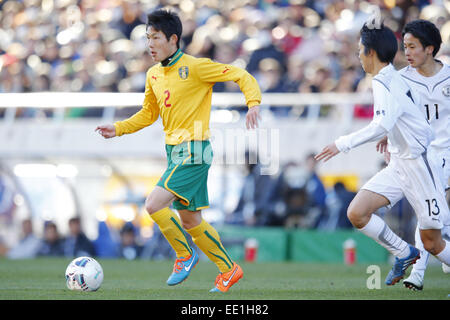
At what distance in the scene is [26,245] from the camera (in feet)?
50.0

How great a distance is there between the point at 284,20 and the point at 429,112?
10.2 m

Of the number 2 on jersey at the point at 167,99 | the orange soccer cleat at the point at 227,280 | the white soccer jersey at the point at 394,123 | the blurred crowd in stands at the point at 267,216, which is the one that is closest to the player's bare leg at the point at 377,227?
the white soccer jersey at the point at 394,123

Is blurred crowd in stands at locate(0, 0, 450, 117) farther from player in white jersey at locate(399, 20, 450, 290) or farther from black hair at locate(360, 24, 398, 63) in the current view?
black hair at locate(360, 24, 398, 63)

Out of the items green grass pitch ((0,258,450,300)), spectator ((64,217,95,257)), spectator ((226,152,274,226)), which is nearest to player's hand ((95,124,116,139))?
green grass pitch ((0,258,450,300))

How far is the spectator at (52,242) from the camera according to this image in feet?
48.2

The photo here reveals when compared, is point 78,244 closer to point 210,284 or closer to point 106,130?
point 210,284

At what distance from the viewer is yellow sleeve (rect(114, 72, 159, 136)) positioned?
7.91m

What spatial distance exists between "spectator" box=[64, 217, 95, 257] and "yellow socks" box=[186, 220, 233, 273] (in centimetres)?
727

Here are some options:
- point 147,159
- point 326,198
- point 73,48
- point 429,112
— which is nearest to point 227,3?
point 73,48

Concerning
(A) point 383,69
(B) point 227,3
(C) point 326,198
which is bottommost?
(C) point 326,198

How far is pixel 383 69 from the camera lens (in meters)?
6.96

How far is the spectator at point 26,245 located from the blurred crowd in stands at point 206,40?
7.18 feet
